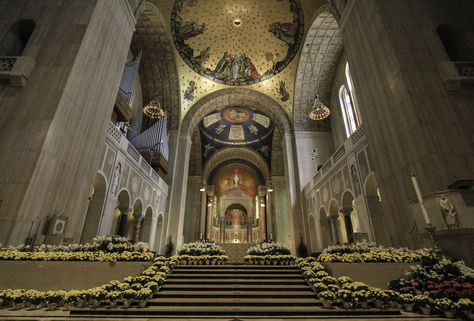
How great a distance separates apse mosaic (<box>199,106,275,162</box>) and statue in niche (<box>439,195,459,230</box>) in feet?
60.4

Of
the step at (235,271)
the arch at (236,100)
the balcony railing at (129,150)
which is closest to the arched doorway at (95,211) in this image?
the balcony railing at (129,150)

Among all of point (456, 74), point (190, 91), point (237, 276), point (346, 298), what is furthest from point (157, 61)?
point (346, 298)

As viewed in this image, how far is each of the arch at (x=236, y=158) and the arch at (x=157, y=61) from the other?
9968 millimetres

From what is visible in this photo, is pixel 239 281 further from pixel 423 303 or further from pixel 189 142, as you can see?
pixel 189 142

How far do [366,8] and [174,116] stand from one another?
13139mm

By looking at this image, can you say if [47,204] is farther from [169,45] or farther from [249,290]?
[169,45]

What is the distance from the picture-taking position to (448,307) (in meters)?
3.48

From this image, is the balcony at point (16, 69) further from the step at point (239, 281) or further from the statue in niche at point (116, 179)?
the step at point (239, 281)

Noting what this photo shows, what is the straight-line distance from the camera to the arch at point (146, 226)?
13.6 meters

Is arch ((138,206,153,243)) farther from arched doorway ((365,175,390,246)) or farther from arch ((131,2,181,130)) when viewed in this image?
arched doorway ((365,175,390,246))

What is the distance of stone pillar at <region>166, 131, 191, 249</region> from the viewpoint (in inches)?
607

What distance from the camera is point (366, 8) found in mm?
7848

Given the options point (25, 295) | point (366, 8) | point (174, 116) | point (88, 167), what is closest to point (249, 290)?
point (25, 295)

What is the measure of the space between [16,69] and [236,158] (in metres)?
24.0
